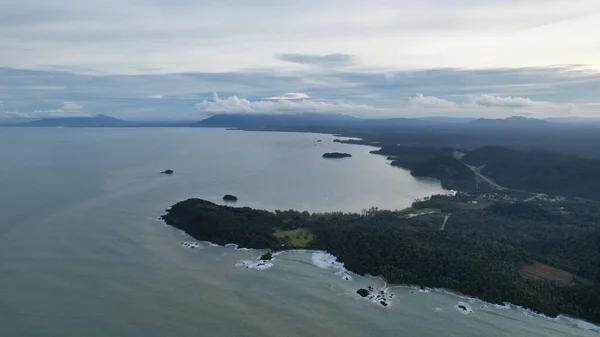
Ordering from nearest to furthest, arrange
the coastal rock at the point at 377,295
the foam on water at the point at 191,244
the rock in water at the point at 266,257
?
the coastal rock at the point at 377,295 < the rock in water at the point at 266,257 < the foam on water at the point at 191,244

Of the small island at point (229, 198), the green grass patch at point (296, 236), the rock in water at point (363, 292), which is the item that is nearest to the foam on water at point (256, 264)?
the green grass patch at point (296, 236)

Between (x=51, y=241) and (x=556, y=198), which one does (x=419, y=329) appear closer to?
(x=51, y=241)

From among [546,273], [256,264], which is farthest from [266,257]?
[546,273]

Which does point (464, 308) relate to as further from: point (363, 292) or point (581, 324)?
point (581, 324)

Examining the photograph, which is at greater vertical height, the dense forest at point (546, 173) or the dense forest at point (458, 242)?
the dense forest at point (546, 173)

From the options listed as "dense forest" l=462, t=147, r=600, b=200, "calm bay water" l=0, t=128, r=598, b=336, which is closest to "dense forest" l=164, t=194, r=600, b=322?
"calm bay water" l=0, t=128, r=598, b=336

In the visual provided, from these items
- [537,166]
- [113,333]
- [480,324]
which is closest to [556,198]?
[537,166]

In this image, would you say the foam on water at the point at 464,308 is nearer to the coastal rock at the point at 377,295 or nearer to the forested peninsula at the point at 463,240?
the forested peninsula at the point at 463,240
